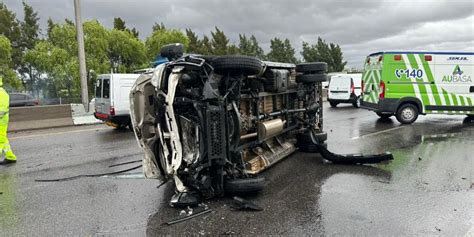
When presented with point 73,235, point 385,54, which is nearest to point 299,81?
point 73,235

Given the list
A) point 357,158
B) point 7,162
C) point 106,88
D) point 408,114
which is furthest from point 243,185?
point 408,114

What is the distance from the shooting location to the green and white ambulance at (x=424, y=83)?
11.4 metres

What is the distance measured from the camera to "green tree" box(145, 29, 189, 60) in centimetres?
3625

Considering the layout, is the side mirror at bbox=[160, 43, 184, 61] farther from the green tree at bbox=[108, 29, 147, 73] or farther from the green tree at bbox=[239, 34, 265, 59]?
the green tree at bbox=[239, 34, 265, 59]

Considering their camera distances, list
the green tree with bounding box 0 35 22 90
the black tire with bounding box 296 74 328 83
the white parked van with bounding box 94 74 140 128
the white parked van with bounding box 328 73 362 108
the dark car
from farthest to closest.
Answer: the green tree with bounding box 0 35 22 90 < the dark car < the white parked van with bounding box 328 73 362 108 < the white parked van with bounding box 94 74 140 128 < the black tire with bounding box 296 74 328 83

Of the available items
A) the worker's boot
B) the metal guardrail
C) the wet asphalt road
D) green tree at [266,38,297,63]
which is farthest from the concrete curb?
green tree at [266,38,297,63]

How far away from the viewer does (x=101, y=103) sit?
481 inches

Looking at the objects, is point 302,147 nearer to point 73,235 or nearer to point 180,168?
point 180,168

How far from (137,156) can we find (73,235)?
12.8ft

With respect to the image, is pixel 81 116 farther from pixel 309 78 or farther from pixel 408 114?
pixel 408 114

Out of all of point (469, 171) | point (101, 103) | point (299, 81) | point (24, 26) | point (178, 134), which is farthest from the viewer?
point (24, 26)

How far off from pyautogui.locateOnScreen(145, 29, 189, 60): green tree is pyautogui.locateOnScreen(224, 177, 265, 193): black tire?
33.0 m

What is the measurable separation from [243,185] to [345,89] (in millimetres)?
16182

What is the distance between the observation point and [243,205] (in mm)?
4195
